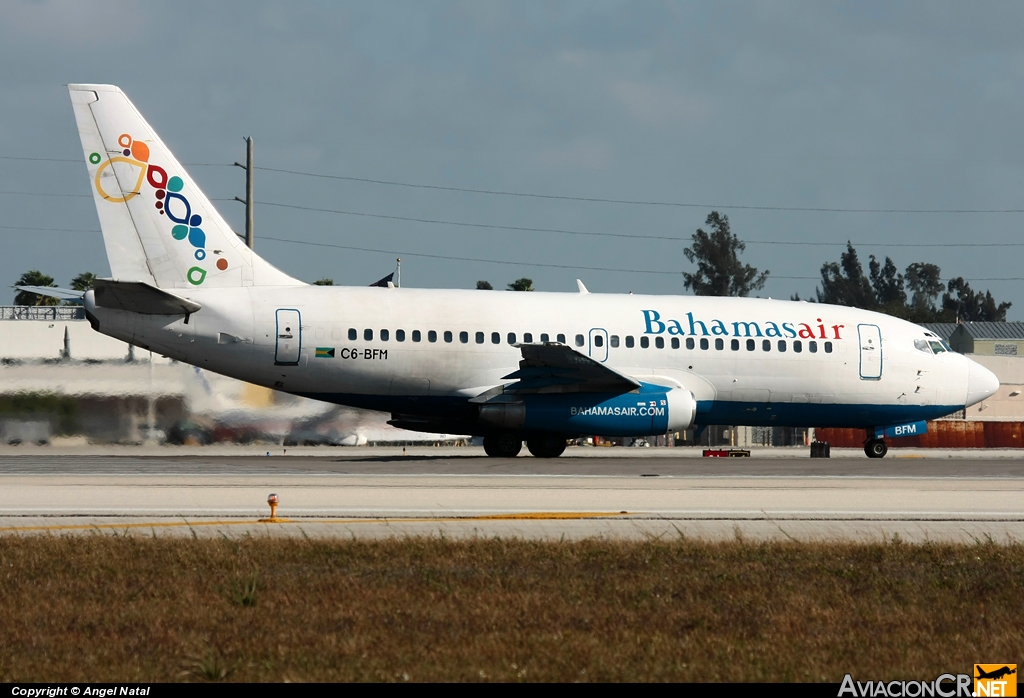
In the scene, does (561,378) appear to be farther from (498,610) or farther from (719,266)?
(719,266)

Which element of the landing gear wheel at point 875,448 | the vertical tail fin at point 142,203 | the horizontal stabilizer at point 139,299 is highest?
the vertical tail fin at point 142,203

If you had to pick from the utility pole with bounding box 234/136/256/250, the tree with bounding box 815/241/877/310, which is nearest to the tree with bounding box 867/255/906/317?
the tree with bounding box 815/241/877/310

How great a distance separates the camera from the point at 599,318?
30.5 m

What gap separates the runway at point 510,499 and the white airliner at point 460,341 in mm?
2633

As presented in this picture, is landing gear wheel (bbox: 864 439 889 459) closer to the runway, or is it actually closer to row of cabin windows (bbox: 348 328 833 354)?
row of cabin windows (bbox: 348 328 833 354)

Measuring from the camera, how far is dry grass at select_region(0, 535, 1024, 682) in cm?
743

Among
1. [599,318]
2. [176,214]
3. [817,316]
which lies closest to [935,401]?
[817,316]

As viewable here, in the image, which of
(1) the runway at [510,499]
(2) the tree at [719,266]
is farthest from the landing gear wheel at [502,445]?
(2) the tree at [719,266]

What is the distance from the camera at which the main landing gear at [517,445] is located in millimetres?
30094

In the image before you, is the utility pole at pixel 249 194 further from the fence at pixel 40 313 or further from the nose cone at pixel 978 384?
the nose cone at pixel 978 384

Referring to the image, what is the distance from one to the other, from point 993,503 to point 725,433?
43.0m

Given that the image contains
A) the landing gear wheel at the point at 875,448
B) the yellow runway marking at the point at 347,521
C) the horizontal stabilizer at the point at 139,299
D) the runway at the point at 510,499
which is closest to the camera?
the yellow runway marking at the point at 347,521

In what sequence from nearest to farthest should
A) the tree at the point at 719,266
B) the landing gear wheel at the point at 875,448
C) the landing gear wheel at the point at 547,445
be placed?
the landing gear wheel at the point at 547,445 < the landing gear wheel at the point at 875,448 < the tree at the point at 719,266

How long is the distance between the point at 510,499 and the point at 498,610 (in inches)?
350
